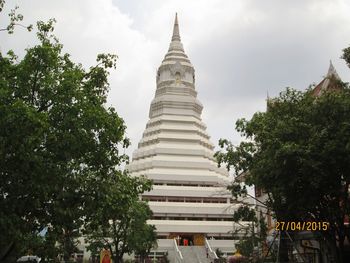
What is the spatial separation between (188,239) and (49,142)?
4636 cm

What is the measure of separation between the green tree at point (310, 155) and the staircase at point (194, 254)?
27642 millimetres

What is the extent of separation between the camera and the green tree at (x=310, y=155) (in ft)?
65.0

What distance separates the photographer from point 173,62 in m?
75.5

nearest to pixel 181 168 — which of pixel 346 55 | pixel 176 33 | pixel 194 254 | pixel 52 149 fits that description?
pixel 194 254

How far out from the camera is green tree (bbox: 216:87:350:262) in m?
19.8

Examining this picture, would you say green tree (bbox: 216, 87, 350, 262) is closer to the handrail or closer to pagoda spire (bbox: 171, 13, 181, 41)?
the handrail

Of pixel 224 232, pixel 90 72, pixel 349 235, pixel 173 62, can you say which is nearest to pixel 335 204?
pixel 349 235

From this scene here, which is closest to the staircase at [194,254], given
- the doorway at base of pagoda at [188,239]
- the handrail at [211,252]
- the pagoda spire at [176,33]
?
the handrail at [211,252]

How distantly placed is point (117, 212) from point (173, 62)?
6071cm

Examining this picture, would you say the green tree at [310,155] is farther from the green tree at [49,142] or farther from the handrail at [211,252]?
the handrail at [211,252]

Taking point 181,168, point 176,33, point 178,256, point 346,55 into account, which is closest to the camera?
point 346,55

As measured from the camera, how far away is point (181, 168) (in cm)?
6384

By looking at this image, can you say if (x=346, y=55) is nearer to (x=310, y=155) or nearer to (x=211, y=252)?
(x=310, y=155)

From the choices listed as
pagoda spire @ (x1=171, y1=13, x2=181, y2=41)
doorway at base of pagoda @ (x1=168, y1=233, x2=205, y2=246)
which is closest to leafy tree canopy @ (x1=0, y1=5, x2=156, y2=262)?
doorway at base of pagoda @ (x1=168, y1=233, x2=205, y2=246)
